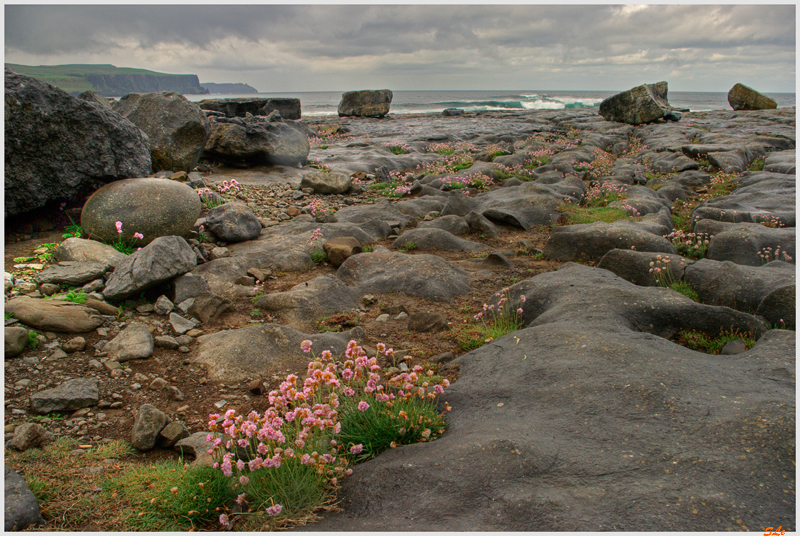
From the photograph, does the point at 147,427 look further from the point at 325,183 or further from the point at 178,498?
the point at 325,183

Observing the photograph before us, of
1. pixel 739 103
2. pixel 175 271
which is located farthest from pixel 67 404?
pixel 739 103

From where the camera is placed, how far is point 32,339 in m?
5.36

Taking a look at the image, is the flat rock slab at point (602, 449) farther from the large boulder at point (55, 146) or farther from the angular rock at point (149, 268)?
the large boulder at point (55, 146)

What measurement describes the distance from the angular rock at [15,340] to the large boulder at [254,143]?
12.6 m

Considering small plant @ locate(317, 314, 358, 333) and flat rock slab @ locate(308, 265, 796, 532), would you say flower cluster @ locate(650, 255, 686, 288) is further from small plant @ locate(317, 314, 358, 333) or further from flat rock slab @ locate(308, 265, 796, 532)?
small plant @ locate(317, 314, 358, 333)

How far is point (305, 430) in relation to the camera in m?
3.35

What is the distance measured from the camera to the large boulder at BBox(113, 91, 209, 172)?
13258mm

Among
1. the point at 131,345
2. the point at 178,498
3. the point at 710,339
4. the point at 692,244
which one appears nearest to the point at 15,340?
the point at 131,345

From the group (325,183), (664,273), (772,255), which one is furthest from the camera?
(325,183)

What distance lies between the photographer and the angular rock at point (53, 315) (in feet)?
18.3

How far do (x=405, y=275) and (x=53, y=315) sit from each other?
5159 millimetres

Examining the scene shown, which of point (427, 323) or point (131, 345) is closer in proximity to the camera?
point (131, 345)

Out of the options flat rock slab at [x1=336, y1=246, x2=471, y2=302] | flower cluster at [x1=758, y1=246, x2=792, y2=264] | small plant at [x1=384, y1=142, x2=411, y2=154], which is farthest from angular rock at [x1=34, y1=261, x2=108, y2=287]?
small plant at [x1=384, y1=142, x2=411, y2=154]

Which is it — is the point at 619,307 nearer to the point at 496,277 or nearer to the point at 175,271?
the point at 496,277
